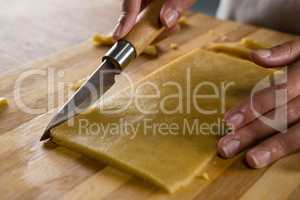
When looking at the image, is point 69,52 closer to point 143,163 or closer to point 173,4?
point 173,4

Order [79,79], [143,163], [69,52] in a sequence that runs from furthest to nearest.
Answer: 1. [69,52]
2. [79,79]
3. [143,163]

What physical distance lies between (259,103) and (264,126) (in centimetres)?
5

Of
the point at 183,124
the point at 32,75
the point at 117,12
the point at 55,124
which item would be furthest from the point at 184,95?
the point at 117,12

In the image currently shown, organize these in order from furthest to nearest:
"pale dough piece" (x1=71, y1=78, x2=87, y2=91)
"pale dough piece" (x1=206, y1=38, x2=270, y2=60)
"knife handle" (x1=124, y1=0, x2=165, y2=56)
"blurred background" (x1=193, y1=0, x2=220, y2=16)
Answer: "blurred background" (x1=193, y1=0, x2=220, y2=16)
"pale dough piece" (x1=206, y1=38, x2=270, y2=60)
"pale dough piece" (x1=71, y1=78, x2=87, y2=91)
"knife handle" (x1=124, y1=0, x2=165, y2=56)

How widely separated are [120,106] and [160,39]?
17.3 inches

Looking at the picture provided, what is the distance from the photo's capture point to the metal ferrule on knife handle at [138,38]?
109cm

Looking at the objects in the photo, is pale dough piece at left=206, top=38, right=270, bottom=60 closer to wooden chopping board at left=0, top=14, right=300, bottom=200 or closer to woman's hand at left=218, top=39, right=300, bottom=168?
woman's hand at left=218, top=39, right=300, bottom=168

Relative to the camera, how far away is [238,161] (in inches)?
39.7

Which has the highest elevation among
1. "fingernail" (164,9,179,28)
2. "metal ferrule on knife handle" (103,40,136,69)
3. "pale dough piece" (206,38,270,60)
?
"metal ferrule on knife handle" (103,40,136,69)

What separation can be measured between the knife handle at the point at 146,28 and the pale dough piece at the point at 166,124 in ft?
0.47

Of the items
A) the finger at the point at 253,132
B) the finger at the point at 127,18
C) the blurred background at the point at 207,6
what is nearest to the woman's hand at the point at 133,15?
the finger at the point at 127,18

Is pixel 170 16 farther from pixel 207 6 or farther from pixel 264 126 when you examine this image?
pixel 207 6

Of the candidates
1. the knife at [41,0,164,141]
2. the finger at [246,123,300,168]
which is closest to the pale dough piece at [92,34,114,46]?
the knife at [41,0,164,141]

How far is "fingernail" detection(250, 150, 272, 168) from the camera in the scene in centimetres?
98
